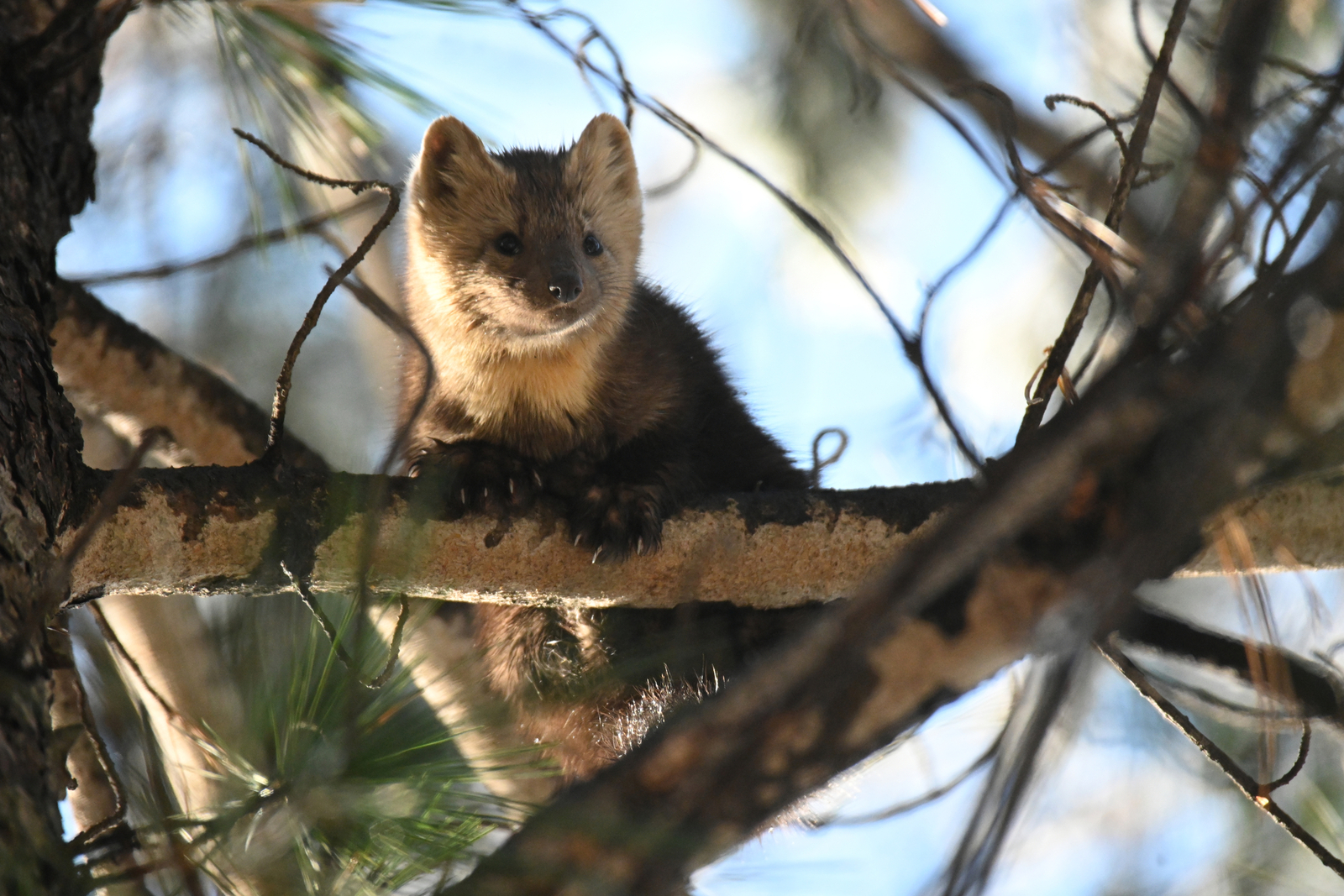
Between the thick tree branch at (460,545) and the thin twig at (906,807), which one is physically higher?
the thick tree branch at (460,545)

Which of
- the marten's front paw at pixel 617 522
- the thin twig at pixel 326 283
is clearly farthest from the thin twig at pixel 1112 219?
the thin twig at pixel 326 283

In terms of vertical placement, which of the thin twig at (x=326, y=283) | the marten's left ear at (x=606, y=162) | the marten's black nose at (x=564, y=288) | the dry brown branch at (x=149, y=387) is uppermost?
the marten's left ear at (x=606, y=162)

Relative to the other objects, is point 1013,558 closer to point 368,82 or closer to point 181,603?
point 368,82

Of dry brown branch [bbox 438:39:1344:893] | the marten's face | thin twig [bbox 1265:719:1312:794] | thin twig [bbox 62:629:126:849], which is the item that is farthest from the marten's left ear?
dry brown branch [bbox 438:39:1344:893]

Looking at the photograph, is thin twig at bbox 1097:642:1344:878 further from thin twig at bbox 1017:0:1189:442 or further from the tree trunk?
the tree trunk

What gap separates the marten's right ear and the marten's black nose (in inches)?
26.7

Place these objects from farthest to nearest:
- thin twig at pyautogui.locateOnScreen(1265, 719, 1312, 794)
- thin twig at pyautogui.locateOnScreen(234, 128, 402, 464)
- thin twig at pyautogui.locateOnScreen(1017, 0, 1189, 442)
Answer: thin twig at pyautogui.locateOnScreen(1265, 719, 1312, 794)
thin twig at pyautogui.locateOnScreen(1017, 0, 1189, 442)
thin twig at pyautogui.locateOnScreen(234, 128, 402, 464)

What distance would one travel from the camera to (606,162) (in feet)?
12.8

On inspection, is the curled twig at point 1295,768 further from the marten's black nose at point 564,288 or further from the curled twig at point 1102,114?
the marten's black nose at point 564,288

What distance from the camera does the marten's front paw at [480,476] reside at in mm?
2535

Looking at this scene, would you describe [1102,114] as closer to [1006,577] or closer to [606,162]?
[1006,577]

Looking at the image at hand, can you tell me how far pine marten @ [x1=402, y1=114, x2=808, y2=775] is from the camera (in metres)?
2.85

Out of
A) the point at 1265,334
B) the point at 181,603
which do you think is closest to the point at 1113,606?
the point at 1265,334

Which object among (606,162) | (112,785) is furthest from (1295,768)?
(606,162)
